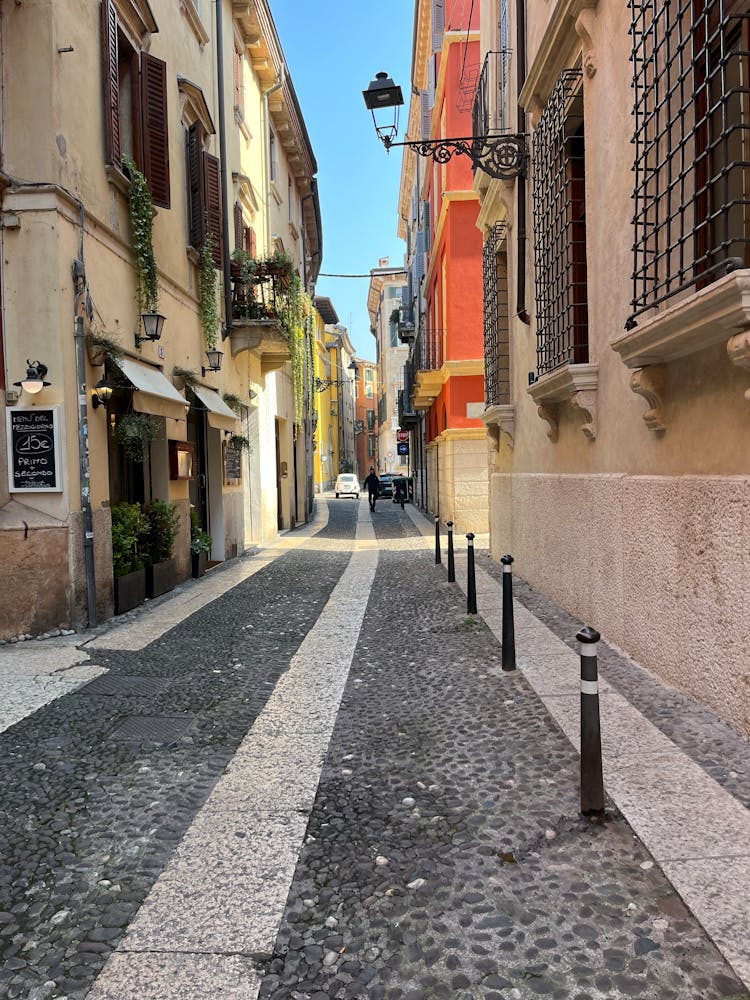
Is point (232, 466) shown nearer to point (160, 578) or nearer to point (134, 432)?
point (160, 578)

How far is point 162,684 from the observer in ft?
18.1

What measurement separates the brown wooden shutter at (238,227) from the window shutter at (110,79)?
238 inches

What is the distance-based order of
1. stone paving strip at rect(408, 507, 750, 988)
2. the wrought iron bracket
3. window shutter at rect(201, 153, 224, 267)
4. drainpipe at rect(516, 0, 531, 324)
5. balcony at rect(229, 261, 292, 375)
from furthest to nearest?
balcony at rect(229, 261, 292, 375) < window shutter at rect(201, 153, 224, 267) < drainpipe at rect(516, 0, 531, 324) < the wrought iron bracket < stone paving strip at rect(408, 507, 750, 988)

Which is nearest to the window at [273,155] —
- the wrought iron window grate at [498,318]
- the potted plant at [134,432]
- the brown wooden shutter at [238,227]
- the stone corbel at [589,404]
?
the brown wooden shutter at [238,227]

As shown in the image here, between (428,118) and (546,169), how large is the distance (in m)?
16.6

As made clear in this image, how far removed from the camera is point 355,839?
122 inches

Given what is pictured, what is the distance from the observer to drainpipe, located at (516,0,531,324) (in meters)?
9.48

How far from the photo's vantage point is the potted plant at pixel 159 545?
9.17 m

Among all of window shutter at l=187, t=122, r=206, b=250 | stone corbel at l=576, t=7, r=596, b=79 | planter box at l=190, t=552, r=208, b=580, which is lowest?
planter box at l=190, t=552, r=208, b=580

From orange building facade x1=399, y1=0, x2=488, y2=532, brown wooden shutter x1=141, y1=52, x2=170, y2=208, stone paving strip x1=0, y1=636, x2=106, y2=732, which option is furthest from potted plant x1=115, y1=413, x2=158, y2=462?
orange building facade x1=399, y1=0, x2=488, y2=532

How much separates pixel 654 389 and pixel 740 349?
145cm

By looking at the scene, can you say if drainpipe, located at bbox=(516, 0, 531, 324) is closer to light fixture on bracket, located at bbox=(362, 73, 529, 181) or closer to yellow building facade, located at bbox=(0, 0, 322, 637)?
light fixture on bracket, located at bbox=(362, 73, 529, 181)

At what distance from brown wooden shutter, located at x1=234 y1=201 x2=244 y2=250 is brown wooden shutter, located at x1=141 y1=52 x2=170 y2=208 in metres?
4.79

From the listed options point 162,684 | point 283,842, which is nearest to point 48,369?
point 162,684
